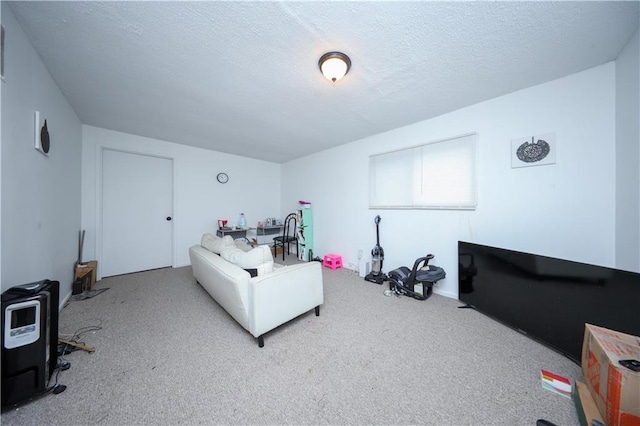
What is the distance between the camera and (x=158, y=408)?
1.18 m

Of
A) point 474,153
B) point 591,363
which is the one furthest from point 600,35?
point 591,363

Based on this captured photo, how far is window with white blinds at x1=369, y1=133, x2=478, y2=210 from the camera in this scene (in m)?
2.50

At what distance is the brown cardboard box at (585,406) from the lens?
1026 millimetres

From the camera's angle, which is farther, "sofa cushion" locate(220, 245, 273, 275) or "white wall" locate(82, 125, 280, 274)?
"white wall" locate(82, 125, 280, 274)

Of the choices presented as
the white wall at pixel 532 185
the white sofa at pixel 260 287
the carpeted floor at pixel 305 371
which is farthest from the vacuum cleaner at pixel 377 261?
the white sofa at pixel 260 287

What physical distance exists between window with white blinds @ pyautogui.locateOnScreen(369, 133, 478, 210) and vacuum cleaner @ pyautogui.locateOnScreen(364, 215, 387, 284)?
46cm

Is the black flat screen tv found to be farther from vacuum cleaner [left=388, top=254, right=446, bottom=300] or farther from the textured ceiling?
the textured ceiling

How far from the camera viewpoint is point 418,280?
2.56m

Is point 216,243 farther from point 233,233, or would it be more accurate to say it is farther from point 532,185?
point 532,185

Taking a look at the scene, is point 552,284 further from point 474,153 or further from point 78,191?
point 78,191

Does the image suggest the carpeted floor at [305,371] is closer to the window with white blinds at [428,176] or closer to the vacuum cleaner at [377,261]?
the vacuum cleaner at [377,261]

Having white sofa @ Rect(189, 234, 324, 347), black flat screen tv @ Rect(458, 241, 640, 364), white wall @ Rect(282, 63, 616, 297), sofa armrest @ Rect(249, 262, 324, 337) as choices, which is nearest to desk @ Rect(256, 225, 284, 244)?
white sofa @ Rect(189, 234, 324, 347)

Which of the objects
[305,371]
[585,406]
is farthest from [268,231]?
[585,406]

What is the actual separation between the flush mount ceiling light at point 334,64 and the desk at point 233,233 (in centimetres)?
362
